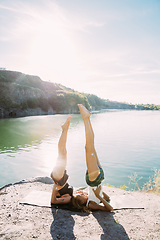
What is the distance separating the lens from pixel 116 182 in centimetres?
819

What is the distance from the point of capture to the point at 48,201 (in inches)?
149

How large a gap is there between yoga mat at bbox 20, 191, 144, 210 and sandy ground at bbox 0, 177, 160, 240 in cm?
13

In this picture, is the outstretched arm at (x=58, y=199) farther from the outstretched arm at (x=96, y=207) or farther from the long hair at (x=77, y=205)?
the outstretched arm at (x=96, y=207)

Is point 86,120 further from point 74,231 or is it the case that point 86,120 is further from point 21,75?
point 21,75

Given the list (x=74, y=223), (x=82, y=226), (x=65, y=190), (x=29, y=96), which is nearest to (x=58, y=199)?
(x=65, y=190)

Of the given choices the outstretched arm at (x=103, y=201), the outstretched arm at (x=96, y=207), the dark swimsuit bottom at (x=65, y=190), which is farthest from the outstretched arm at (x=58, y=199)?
the outstretched arm at (x=103, y=201)

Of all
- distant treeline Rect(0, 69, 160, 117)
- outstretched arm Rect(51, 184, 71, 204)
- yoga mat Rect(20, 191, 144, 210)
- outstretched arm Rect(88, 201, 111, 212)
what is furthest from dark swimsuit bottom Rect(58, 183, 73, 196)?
distant treeline Rect(0, 69, 160, 117)

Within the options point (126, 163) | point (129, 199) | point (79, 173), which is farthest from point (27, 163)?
point (129, 199)

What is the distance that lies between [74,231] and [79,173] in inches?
260

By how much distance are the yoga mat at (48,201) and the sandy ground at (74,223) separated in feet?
0.44

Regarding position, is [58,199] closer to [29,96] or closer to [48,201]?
[48,201]

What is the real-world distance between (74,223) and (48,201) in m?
1.01

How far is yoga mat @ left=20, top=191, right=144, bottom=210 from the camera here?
365 centimetres

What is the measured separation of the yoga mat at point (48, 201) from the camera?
365cm
